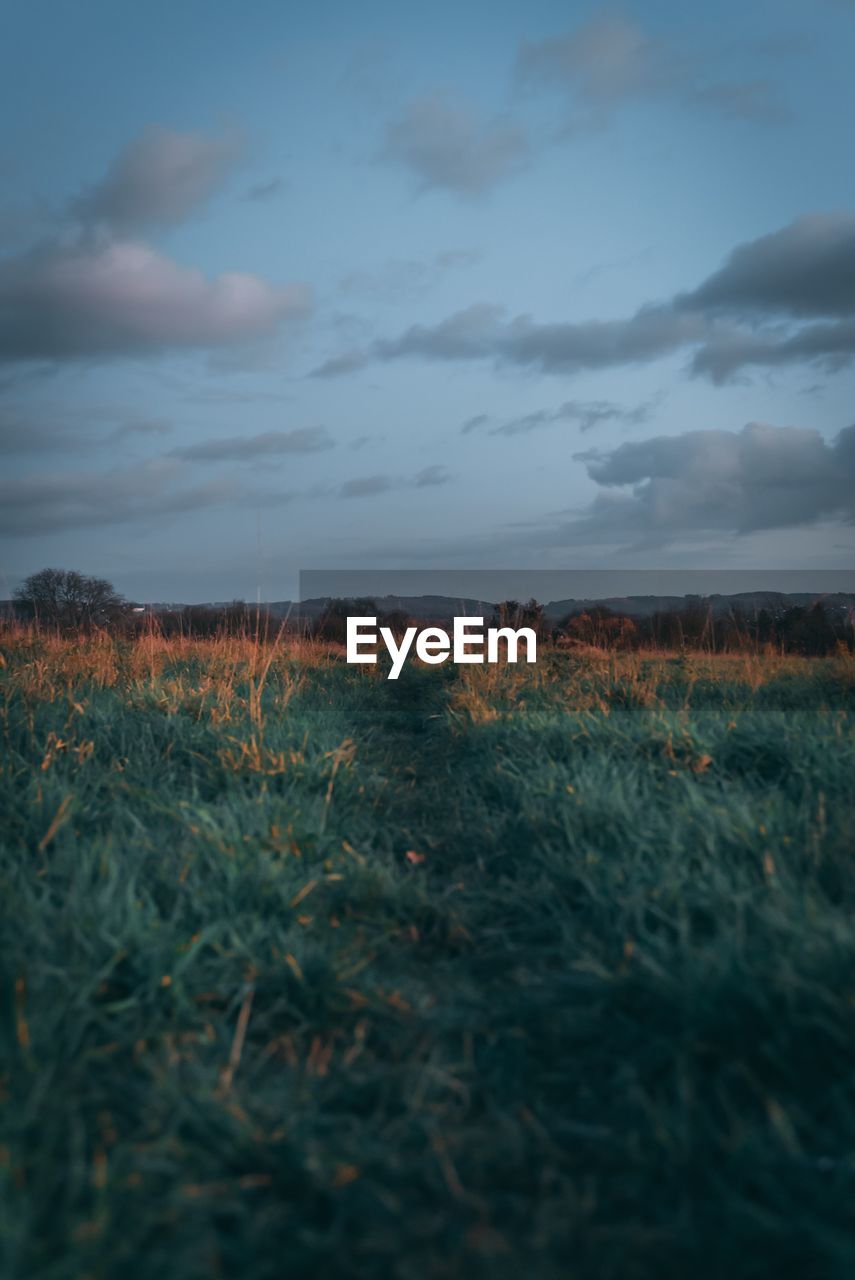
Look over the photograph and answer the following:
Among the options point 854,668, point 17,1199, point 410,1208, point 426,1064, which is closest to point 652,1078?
point 426,1064

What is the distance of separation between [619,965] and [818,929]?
1.72 feet

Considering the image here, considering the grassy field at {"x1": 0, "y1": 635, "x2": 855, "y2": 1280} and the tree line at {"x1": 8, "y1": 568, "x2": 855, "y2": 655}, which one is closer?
the grassy field at {"x1": 0, "y1": 635, "x2": 855, "y2": 1280}

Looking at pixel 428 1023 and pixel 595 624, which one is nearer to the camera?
pixel 428 1023

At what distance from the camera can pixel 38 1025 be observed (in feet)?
6.38

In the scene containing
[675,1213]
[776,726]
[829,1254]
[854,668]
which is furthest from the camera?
[854,668]

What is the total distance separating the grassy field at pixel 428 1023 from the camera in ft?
4.98

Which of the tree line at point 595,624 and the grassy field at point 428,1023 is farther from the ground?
the tree line at point 595,624

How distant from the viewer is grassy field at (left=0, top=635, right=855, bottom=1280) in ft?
4.98

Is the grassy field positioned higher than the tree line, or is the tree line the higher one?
the tree line

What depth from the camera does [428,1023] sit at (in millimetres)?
2262

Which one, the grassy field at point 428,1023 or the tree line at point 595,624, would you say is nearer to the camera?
the grassy field at point 428,1023

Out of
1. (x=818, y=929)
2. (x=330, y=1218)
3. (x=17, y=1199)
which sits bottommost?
(x=330, y=1218)

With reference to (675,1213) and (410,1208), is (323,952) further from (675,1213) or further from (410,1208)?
(675,1213)

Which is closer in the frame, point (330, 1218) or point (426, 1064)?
point (330, 1218)
